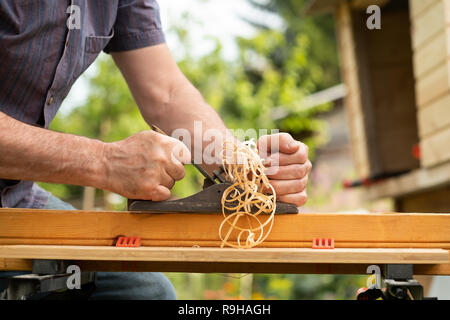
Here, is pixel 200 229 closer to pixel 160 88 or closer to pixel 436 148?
pixel 160 88

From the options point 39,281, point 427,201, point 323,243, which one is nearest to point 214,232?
point 323,243

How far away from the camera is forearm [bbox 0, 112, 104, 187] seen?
138cm

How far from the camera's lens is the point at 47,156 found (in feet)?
4.57

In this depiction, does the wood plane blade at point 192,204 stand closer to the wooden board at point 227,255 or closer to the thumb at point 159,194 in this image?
the thumb at point 159,194

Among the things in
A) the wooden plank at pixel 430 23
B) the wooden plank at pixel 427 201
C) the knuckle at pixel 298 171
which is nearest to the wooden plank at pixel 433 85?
the wooden plank at pixel 430 23

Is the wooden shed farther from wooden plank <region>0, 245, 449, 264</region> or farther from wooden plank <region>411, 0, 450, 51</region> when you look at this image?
wooden plank <region>0, 245, 449, 264</region>

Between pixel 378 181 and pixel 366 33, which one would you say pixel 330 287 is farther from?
pixel 366 33

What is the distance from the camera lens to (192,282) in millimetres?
4680

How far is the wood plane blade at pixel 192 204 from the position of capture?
1.38 metres

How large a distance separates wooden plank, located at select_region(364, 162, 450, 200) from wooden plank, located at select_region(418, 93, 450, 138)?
0.24m

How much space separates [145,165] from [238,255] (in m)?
0.35

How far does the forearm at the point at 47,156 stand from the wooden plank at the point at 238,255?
0.82 feet

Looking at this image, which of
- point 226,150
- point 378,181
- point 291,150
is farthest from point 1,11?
point 378,181

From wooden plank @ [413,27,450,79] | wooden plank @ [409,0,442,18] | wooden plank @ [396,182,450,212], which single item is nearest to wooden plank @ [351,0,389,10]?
wooden plank @ [409,0,442,18]
